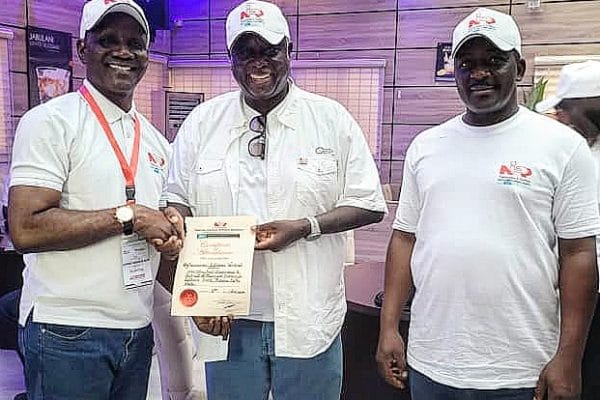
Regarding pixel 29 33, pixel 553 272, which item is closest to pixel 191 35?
pixel 29 33

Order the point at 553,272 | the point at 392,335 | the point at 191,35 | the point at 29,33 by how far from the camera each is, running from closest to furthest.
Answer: the point at 553,272
the point at 392,335
the point at 29,33
the point at 191,35

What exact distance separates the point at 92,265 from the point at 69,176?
226mm

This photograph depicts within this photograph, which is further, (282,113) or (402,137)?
(402,137)

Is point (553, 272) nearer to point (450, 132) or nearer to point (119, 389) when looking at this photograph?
point (450, 132)

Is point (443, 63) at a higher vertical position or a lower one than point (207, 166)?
higher

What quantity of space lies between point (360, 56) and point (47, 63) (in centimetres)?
303

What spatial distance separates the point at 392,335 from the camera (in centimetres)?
168

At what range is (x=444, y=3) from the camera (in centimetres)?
599

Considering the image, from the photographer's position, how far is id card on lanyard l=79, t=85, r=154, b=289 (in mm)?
1550

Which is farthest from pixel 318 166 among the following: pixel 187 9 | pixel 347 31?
pixel 187 9

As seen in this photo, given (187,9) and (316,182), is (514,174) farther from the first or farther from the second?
(187,9)

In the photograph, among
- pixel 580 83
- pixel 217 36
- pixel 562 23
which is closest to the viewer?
pixel 580 83

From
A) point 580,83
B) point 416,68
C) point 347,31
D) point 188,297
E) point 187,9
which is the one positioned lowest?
point 188,297

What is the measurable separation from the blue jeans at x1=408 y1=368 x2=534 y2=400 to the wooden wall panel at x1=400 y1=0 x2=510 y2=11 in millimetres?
5023
